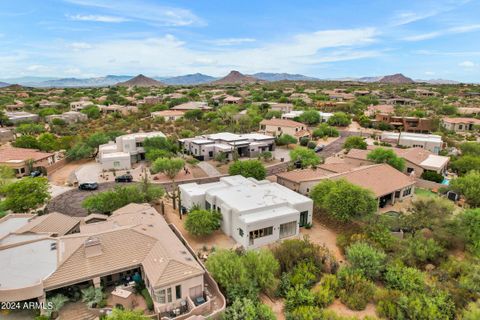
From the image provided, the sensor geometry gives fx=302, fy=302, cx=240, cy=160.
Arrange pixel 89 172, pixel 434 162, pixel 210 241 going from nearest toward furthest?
pixel 210 241, pixel 434 162, pixel 89 172

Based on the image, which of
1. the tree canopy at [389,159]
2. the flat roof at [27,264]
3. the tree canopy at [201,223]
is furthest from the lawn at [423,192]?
the flat roof at [27,264]

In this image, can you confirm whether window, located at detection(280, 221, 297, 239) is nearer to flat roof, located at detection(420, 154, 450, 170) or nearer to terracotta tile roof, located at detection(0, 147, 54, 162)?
flat roof, located at detection(420, 154, 450, 170)

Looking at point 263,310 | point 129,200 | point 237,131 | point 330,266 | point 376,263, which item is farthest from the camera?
point 237,131

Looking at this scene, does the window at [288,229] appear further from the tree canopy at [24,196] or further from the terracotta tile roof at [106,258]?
the tree canopy at [24,196]

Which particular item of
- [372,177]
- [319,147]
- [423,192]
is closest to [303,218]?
[372,177]

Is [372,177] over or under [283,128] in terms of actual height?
under

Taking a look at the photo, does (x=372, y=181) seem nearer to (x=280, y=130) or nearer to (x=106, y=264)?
(x=106, y=264)

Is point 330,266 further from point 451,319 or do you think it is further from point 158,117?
point 158,117

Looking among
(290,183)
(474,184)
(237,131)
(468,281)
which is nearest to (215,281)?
(468,281)
